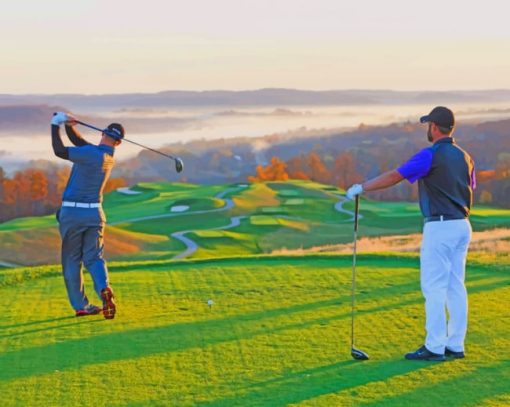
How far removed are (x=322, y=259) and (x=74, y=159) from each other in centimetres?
566

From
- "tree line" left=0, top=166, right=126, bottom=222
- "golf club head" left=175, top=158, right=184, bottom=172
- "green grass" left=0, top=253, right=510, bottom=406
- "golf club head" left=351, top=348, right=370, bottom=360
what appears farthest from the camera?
"tree line" left=0, top=166, right=126, bottom=222

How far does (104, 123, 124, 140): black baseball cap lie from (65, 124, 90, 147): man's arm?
366 mm

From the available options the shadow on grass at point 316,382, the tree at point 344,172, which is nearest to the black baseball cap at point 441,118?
the shadow on grass at point 316,382

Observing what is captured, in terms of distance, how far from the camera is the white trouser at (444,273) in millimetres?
7957

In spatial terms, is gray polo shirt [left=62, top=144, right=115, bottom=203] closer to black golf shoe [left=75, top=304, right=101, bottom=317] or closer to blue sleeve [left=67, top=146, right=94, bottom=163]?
blue sleeve [left=67, top=146, right=94, bottom=163]

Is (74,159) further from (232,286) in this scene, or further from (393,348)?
(393,348)

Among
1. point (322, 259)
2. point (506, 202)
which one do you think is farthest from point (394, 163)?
point (322, 259)

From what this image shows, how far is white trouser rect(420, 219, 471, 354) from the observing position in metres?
7.96

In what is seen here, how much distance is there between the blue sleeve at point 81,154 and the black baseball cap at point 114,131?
32 centimetres

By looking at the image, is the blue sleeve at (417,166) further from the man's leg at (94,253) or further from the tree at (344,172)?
the tree at (344,172)

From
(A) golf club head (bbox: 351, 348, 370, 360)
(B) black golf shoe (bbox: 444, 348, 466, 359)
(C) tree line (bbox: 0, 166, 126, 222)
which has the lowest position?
(C) tree line (bbox: 0, 166, 126, 222)

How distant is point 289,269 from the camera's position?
43.4 feet

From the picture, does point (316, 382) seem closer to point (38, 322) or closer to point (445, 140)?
point (445, 140)

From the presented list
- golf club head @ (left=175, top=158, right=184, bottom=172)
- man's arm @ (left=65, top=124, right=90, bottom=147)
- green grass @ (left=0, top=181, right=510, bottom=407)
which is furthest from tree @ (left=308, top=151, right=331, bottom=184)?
man's arm @ (left=65, top=124, right=90, bottom=147)
